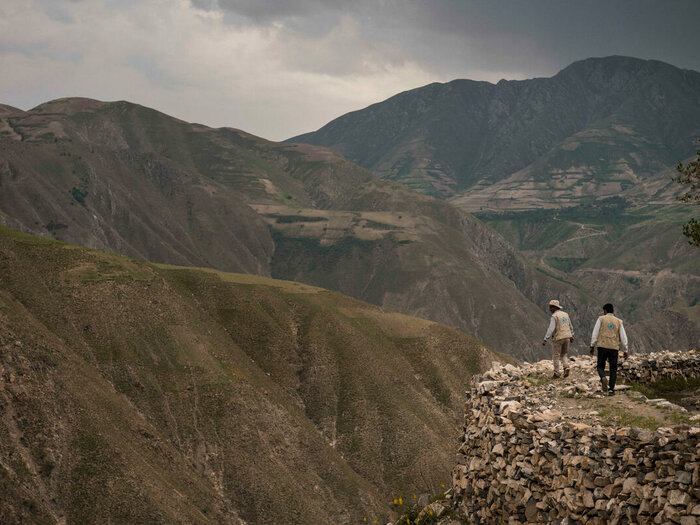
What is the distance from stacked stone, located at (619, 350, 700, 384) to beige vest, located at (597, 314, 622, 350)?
495cm

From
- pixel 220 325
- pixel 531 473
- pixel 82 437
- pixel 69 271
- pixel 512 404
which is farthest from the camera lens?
pixel 220 325

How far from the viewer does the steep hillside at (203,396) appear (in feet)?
202

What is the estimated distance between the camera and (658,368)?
24.9m

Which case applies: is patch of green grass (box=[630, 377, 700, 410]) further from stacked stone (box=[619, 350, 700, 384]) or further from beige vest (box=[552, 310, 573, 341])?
beige vest (box=[552, 310, 573, 341])

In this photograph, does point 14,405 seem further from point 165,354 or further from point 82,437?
point 165,354

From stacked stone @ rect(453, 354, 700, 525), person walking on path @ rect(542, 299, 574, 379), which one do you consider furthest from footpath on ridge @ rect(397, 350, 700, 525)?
person walking on path @ rect(542, 299, 574, 379)

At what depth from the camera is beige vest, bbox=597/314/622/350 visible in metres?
19.4

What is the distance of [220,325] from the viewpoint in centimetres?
10338

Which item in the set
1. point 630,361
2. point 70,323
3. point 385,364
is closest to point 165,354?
point 70,323

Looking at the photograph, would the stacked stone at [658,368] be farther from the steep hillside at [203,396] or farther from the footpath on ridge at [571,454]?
the steep hillside at [203,396]

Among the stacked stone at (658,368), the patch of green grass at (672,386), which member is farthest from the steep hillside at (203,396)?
the patch of green grass at (672,386)

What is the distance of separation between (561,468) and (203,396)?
231ft

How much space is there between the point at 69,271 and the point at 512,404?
8265 cm

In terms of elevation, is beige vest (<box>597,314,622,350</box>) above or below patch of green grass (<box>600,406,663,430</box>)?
above
